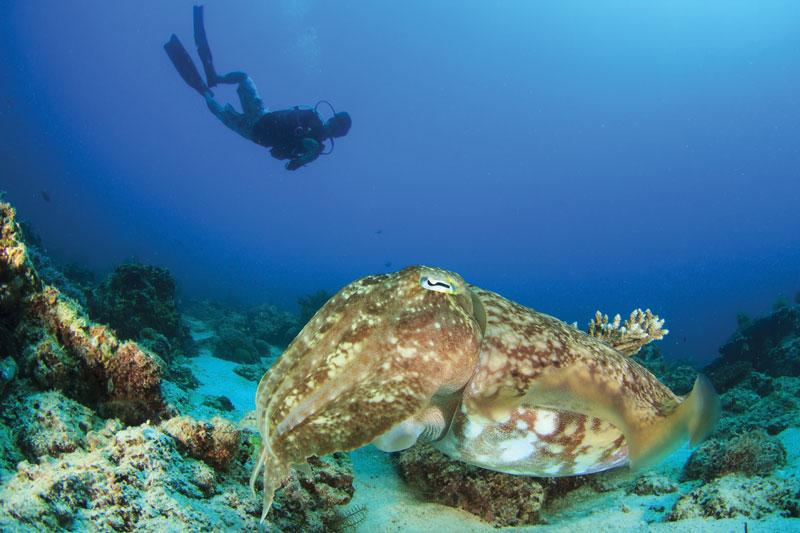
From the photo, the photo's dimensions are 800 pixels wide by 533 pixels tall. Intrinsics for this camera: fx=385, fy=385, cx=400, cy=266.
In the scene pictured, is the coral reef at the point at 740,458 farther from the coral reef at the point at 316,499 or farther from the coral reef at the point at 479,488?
the coral reef at the point at 316,499

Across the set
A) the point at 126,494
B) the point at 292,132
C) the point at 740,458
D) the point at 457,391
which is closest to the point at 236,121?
the point at 292,132

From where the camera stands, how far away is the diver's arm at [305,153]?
14773 millimetres

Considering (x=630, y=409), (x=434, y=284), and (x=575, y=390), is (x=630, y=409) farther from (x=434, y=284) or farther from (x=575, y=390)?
(x=434, y=284)

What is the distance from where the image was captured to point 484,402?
2318 millimetres

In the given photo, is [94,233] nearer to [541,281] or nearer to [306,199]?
[306,199]

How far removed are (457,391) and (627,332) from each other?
149 inches

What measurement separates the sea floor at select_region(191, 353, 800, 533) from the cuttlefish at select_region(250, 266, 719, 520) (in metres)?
0.92

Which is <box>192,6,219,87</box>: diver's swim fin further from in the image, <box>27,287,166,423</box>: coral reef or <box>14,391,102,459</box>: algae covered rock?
<box>14,391,102,459</box>: algae covered rock

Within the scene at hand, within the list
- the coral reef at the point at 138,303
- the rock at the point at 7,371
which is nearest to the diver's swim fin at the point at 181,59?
the coral reef at the point at 138,303

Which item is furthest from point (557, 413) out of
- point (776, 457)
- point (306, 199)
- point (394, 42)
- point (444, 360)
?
point (306, 199)

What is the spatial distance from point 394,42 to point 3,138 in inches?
4123

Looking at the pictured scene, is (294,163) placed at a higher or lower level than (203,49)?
lower

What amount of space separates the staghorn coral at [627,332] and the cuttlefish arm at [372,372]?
3.50 metres

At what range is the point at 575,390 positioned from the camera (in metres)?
2.26
